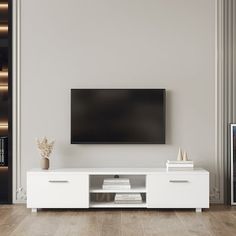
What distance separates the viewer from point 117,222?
14.7 feet

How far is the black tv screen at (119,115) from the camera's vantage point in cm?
541

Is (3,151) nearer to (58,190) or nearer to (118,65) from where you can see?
(58,190)

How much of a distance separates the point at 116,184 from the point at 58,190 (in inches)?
24.3

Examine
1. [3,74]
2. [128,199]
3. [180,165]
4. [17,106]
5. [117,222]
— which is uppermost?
[3,74]

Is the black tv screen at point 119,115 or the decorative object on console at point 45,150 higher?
the black tv screen at point 119,115

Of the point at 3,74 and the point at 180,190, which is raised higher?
the point at 3,74

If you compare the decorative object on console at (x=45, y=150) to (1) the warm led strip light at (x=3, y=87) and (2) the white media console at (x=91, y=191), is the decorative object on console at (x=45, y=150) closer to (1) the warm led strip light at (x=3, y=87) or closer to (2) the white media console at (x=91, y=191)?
(2) the white media console at (x=91, y=191)

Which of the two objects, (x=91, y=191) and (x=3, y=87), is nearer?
(x=91, y=191)

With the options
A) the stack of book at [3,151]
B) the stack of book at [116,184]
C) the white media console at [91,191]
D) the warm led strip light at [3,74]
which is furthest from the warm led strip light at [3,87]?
the stack of book at [116,184]

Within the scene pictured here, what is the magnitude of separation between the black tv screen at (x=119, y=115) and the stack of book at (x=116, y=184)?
1.45 ft

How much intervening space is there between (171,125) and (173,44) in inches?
36.1

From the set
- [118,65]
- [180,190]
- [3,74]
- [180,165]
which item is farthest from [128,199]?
[3,74]

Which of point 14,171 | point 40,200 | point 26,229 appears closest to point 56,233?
point 26,229

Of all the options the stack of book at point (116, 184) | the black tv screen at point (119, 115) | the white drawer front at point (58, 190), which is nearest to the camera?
the white drawer front at point (58, 190)
